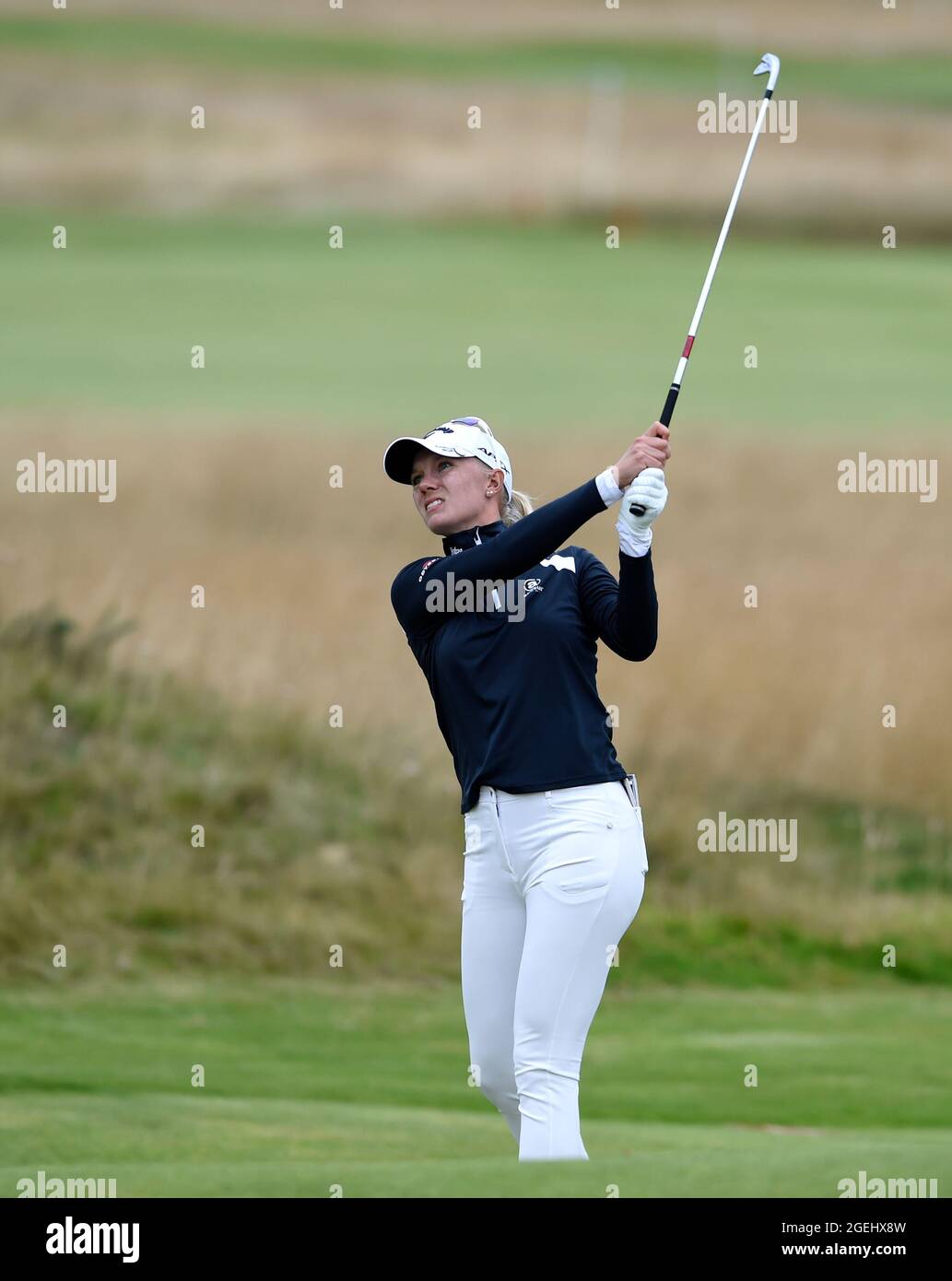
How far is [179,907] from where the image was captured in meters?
11.6

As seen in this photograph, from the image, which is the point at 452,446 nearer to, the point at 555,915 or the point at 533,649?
the point at 533,649

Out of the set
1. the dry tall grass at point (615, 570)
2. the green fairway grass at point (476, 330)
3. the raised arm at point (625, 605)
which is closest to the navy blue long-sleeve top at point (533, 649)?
the raised arm at point (625, 605)

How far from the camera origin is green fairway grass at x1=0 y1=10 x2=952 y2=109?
43.8m

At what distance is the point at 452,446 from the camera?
18.5 feet

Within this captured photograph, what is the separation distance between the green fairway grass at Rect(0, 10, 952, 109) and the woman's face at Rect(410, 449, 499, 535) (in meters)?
36.3

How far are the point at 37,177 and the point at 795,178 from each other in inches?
488

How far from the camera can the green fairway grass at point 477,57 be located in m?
43.8

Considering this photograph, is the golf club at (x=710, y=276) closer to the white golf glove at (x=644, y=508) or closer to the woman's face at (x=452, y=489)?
the white golf glove at (x=644, y=508)


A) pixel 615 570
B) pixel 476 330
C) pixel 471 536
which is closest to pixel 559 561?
pixel 471 536

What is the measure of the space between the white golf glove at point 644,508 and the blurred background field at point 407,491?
3118mm

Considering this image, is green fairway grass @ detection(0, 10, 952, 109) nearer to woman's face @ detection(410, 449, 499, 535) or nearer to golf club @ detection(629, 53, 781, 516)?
golf club @ detection(629, 53, 781, 516)

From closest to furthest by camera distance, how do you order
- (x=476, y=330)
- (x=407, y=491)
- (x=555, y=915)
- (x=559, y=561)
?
(x=555, y=915), (x=559, y=561), (x=407, y=491), (x=476, y=330)

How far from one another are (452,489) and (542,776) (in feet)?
2.71

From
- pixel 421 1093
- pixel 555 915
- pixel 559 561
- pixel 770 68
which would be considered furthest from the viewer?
pixel 421 1093
